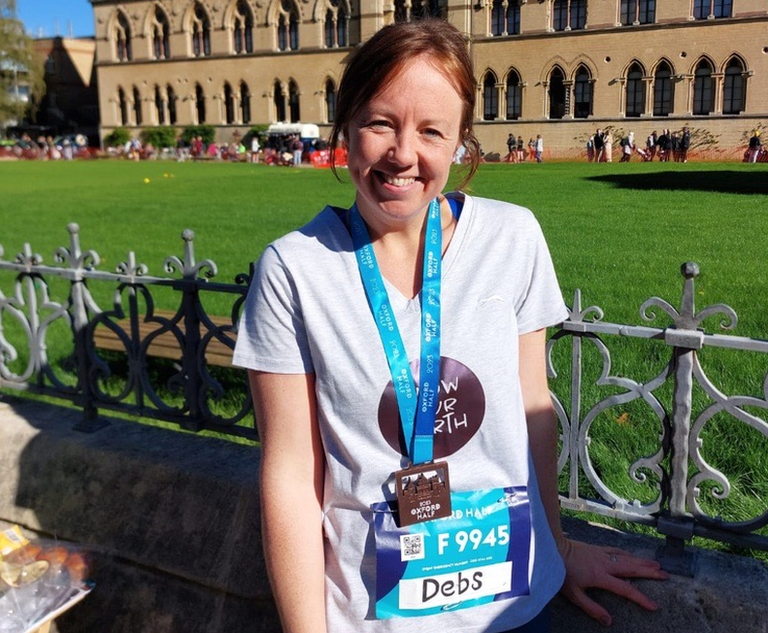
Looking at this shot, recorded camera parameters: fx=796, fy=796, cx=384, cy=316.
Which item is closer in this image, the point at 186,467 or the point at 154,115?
the point at 186,467

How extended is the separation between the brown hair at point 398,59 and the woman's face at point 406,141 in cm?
1

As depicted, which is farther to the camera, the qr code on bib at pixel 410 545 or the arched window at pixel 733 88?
the arched window at pixel 733 88

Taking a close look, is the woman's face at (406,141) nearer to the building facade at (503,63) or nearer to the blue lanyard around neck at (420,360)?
the blue lanyard around neck at (420,360)

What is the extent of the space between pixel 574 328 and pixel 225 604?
131cm

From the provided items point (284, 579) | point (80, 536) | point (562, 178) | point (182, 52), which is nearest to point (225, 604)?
point (80, 536)

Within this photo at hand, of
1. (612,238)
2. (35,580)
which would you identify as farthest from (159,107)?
(35,580)

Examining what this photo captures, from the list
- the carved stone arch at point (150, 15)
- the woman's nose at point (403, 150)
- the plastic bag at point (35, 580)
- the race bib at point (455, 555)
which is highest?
the carved stone arch at point (150, 15)

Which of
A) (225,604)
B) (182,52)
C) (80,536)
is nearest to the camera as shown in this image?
(225,604)

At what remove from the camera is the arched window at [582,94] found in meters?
36.1

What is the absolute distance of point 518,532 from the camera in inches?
57.6

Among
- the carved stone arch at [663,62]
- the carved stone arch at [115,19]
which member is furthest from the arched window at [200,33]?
the carved stone arch at [663,62]

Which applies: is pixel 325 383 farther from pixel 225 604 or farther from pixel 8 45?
pixel 8 45

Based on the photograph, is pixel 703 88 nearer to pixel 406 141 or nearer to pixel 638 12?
pixel 638 12

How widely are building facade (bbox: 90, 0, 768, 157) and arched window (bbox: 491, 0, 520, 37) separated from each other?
0.05 meters
